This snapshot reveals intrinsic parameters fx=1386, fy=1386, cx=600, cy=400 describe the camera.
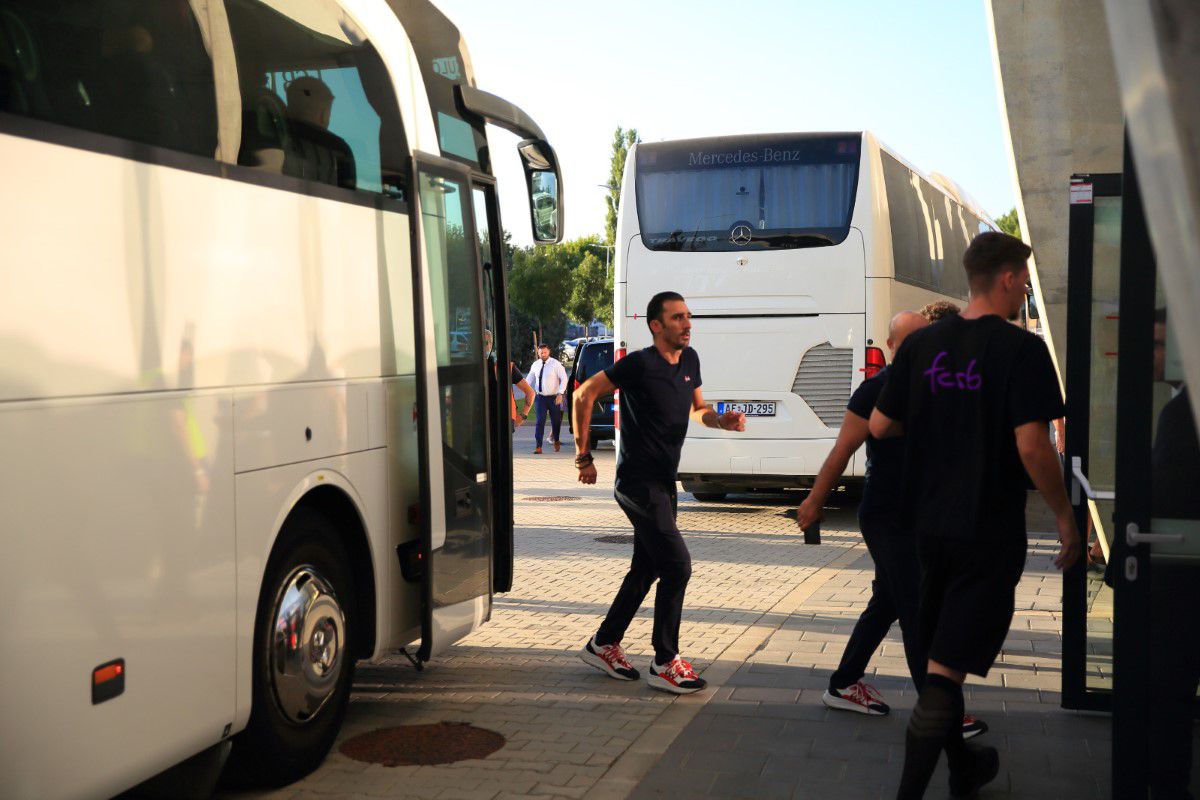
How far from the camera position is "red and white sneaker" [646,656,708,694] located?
6.66 metres

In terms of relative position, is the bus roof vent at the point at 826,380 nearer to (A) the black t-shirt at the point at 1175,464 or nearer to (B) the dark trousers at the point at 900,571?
(B) the dark trousers at the point at 900,571

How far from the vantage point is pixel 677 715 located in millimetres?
6250

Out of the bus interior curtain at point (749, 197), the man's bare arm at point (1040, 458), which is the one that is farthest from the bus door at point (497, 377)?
the bus interior curtain at point (749, 197)

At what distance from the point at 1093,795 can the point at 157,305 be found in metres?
3.63

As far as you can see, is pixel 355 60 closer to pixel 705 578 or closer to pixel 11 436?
pixel 11 436

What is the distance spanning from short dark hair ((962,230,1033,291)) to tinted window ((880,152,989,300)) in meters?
10.1

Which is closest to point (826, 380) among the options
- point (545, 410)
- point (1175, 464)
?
point (1175, 464)

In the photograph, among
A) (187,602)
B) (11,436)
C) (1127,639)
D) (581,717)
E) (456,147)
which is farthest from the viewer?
(456,147)

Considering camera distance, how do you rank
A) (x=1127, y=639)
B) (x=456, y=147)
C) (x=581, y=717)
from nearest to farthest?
(x=1127, y=639)
(x=581, y=717)
(x=456, y=147)

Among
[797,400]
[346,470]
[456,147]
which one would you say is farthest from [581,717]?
[797,400]

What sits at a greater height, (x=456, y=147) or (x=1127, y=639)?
(x=456, y=147)

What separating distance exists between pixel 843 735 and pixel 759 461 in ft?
28.9

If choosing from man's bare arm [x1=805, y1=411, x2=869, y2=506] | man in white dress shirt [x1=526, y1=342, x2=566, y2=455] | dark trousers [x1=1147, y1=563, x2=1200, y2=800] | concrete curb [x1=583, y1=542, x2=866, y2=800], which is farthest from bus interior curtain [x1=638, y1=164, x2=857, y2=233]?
man in white dress shirt [x1=526, y1=342, x2=566, y2=455]

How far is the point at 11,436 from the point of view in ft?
11.4
